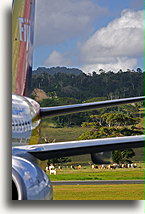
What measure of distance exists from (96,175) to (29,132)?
2202mm

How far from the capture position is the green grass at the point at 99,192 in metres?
9.38

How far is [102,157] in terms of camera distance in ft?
24.4

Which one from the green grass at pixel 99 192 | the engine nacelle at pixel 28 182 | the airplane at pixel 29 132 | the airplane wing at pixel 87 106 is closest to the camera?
the engine nacelle at pixel 28 182

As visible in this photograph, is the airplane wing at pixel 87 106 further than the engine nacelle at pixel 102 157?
Yes

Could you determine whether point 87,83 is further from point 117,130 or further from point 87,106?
point 87,106

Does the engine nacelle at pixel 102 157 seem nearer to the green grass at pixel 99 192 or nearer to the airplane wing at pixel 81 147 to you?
the airplane wing at pixel 81 147

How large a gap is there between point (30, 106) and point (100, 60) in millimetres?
1536

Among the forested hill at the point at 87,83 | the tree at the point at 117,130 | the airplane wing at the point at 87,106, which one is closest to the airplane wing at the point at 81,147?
the airplane wing at the point at 87,106

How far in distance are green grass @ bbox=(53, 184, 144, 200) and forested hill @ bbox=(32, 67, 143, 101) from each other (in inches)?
76.4

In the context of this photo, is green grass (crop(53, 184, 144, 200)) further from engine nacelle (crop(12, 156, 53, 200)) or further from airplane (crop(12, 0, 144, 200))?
engine nacelle (crop(12, 156, 53, 200))

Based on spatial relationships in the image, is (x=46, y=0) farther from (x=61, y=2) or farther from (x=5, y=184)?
(x=5, y=184)

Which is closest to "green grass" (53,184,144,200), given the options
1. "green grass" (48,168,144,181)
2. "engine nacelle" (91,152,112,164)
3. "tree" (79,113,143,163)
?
"green grass" (48,168,144,181)

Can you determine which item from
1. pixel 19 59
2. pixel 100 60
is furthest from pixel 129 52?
pixel 19 59

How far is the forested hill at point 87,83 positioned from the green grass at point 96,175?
163cm
